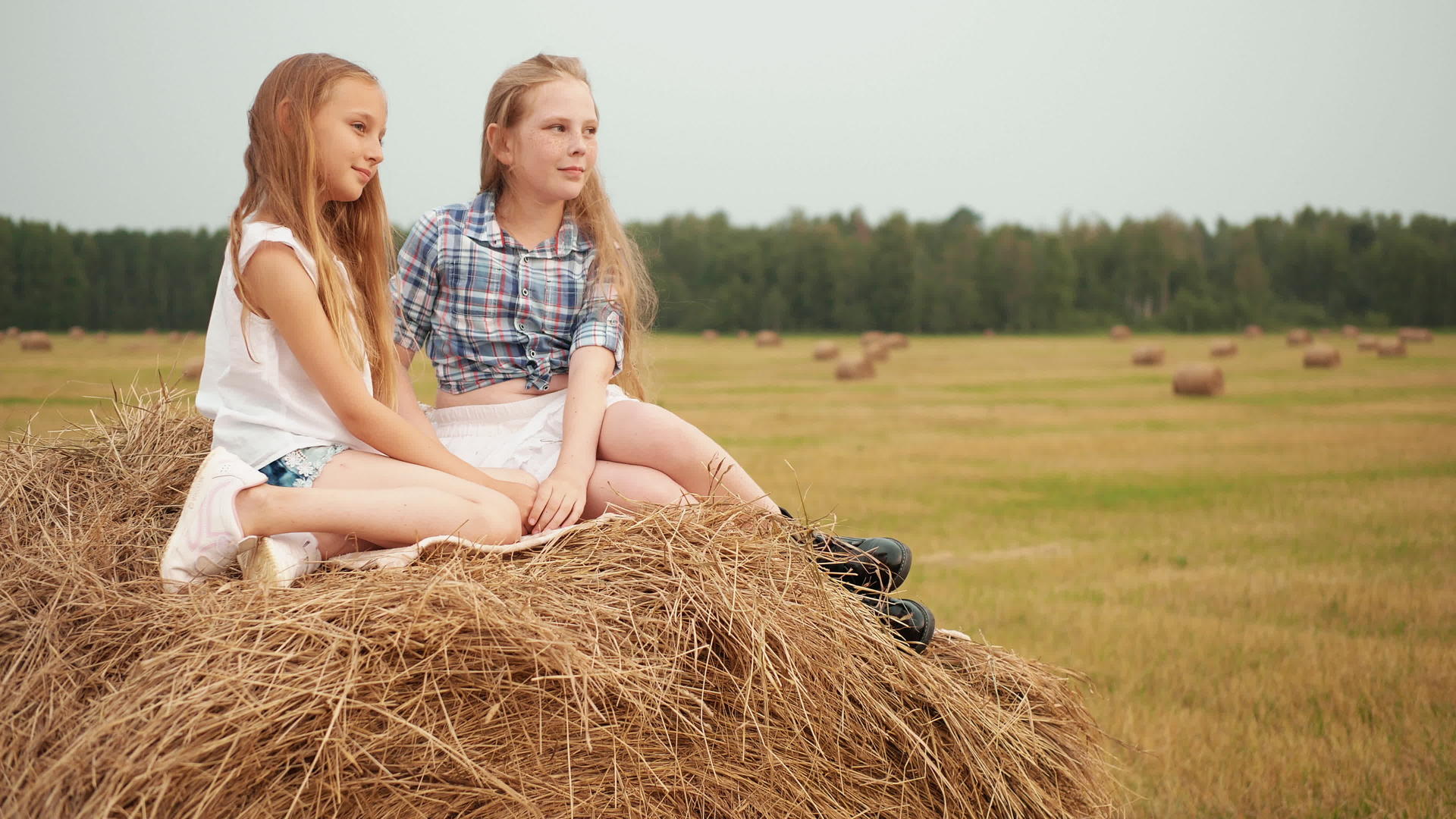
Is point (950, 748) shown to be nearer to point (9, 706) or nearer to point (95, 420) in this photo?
point (9, 706)

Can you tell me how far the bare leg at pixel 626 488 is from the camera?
2461mm

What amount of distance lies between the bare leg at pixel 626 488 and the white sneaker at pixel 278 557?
24.1 inches

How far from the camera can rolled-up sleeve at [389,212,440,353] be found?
2838 millimetres

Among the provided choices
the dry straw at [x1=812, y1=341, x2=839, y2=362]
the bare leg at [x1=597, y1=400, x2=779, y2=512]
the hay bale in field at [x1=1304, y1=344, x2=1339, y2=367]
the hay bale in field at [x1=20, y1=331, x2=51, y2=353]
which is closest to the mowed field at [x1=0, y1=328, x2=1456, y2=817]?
the bare leg at [x1=597, y1=400, x2=779, y2=512]

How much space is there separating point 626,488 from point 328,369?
0.67 metres

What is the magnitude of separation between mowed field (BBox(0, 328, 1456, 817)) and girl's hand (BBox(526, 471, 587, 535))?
57 centimetres

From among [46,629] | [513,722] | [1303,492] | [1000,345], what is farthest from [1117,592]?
[1000,345]

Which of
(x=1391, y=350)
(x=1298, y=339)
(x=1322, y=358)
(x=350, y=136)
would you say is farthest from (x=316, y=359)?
(x=1298, y=339)

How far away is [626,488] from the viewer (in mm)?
2490

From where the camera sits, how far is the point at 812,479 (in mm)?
9352

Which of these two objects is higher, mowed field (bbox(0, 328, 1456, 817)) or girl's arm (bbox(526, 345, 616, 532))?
girl's arm (bbox(526, 345, 616, 532))

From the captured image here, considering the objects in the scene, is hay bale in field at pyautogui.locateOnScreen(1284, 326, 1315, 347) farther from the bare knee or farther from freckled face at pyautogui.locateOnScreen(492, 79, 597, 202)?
the bare knee

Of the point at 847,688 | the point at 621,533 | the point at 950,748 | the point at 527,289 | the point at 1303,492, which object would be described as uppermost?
the point at 527,289

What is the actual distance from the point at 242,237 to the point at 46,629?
86 cm
